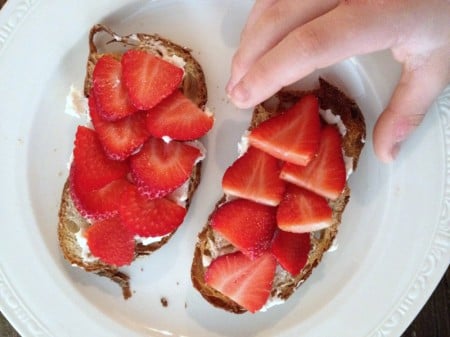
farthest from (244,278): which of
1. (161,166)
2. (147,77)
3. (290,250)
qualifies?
(147,77)

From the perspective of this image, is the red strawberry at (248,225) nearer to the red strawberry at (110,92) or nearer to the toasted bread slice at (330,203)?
the toasted bread slice at (330,203)

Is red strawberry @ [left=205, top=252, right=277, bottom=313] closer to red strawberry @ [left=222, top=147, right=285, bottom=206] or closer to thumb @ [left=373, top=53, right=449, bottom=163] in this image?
red strawberry @ [left=222, top=147, right=285, bottom=206]

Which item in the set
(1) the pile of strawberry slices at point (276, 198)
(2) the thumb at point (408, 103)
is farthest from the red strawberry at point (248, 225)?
(2) the thumb at point (408, 103)

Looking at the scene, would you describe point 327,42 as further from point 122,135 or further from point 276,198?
Result: point 122,135

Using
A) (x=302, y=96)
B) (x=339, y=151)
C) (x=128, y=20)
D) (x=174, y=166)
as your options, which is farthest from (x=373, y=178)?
(x=128, y=20)

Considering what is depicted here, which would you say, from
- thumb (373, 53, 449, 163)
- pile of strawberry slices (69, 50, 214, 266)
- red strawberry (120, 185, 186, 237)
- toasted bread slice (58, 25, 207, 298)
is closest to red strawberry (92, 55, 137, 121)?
pile of strawberry slices (69, 50, 214, 266)

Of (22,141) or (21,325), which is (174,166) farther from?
(21,325)
